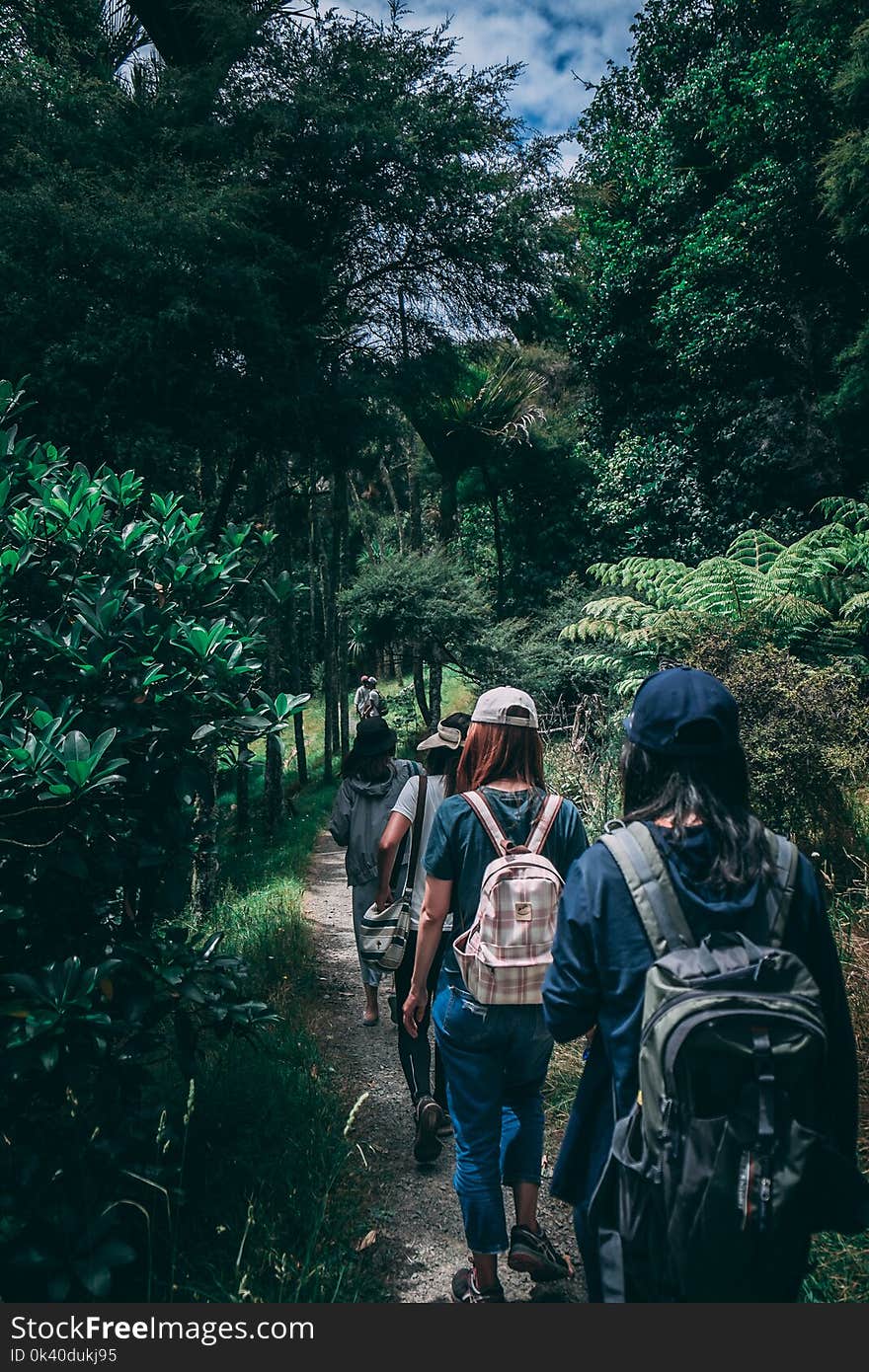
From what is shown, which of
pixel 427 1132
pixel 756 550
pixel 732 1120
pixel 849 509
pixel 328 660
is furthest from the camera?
pixel 328 660

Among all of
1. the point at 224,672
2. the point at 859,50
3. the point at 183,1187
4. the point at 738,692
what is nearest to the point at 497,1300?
the point at 183,1187

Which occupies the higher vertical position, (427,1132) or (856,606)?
(856,606)

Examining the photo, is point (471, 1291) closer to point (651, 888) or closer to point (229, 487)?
point (651, 888)

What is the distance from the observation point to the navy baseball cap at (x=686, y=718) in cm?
182

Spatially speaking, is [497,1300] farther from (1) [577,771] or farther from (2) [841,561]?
(2) [841,561]

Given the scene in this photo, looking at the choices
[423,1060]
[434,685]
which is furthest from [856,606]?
[434,685]

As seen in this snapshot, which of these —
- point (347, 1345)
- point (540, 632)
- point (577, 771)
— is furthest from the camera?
point (540, 632)

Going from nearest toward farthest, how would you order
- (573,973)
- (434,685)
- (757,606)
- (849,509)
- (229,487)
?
(573,973)
(757,606)
(229,487)
(849,509)
(434,685)

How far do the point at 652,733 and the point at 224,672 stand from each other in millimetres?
1509

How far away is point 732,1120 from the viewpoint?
1503mm

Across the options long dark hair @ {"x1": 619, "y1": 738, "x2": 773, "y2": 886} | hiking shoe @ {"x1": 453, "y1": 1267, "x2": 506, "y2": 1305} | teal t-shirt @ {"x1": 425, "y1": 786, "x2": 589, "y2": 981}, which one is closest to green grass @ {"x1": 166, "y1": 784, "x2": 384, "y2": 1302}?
hiking shoe @ {"x1": 453, "y1": 1267, "x2": 506, "y2": 1305}

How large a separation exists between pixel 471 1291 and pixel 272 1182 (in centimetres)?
89

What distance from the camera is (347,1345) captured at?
7.25 feet

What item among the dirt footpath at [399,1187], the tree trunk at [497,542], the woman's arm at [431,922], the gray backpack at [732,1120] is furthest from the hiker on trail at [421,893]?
the tree trunk at [497,542]
